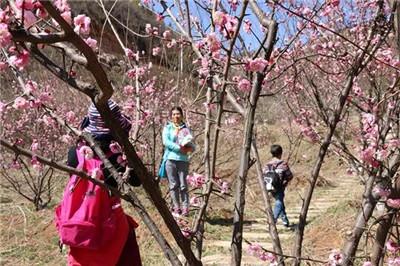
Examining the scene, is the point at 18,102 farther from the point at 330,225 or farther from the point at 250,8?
the point at 330,225

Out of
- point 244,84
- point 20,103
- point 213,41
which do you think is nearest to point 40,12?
point 20,103

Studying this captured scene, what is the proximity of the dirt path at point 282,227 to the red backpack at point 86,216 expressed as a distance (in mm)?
2665

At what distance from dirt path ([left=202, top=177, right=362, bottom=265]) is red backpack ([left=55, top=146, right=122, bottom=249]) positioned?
8.74 feet

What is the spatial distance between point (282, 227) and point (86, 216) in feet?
16.5

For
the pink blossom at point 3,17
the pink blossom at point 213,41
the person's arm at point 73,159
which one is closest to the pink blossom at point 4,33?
the pink blossom at point 3,17

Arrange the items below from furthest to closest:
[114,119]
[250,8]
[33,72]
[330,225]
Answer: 1. [33,72]
2. [330,225]
3. [250,8]
4. [114,119]

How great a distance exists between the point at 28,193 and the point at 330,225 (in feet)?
15.4

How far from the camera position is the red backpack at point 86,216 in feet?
9.40

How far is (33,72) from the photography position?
10328mm

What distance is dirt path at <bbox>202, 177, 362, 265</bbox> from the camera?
5726mm

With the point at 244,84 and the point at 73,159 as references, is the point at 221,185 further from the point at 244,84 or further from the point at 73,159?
the point at 73,159

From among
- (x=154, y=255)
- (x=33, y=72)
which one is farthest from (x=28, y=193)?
(x=154, y=255)

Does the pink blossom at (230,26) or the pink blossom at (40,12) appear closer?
the pink blossom at (40,12)

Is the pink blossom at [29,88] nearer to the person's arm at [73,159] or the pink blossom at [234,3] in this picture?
the person's arm at [73,159]
